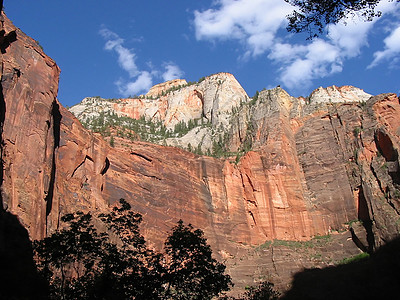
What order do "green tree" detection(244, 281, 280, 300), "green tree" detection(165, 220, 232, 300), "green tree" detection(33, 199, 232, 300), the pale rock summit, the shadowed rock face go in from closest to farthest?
"green tree" detection(33, 199, 232, 300) < "green tree" detection(165, 220, 232, 300) < the shadowed rock face < "green tree" detection(244, 281, 280, 300) < the pale rock summit

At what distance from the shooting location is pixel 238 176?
6406cm

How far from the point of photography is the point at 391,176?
55.8m

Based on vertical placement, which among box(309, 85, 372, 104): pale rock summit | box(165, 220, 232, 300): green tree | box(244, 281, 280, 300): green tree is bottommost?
box(165, 220, 232, 300): green tree

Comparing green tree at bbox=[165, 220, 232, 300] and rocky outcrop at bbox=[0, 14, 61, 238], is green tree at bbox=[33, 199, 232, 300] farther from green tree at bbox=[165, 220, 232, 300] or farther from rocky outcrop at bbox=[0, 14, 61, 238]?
rocky outcrop at bbox=[0, 14, 61, 238]

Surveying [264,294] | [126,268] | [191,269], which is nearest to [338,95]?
[264,294]

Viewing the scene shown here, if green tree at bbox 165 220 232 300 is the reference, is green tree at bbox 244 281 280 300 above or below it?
above

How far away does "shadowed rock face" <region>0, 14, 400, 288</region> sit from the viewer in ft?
113

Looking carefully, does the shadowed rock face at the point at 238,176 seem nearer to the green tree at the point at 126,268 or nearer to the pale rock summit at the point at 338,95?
the pale rock summit at the point at 338,95

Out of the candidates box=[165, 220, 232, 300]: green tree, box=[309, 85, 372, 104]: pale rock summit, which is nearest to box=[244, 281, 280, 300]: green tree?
box=[165, 220, 232, 300]: green tree

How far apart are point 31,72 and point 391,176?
44.9 meters

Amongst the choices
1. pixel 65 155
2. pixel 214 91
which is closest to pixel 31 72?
pixel 65 155

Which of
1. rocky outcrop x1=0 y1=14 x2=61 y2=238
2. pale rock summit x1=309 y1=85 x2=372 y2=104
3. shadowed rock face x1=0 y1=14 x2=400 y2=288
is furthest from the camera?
pale rock summit x1=309 y1=85 x2=372 y2=104

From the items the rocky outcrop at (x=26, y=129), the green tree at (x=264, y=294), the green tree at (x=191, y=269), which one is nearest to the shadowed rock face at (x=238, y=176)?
the rocky outcrop at (x=26, y=129)

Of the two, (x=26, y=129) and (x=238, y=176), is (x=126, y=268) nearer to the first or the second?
(x=26, y=129)
